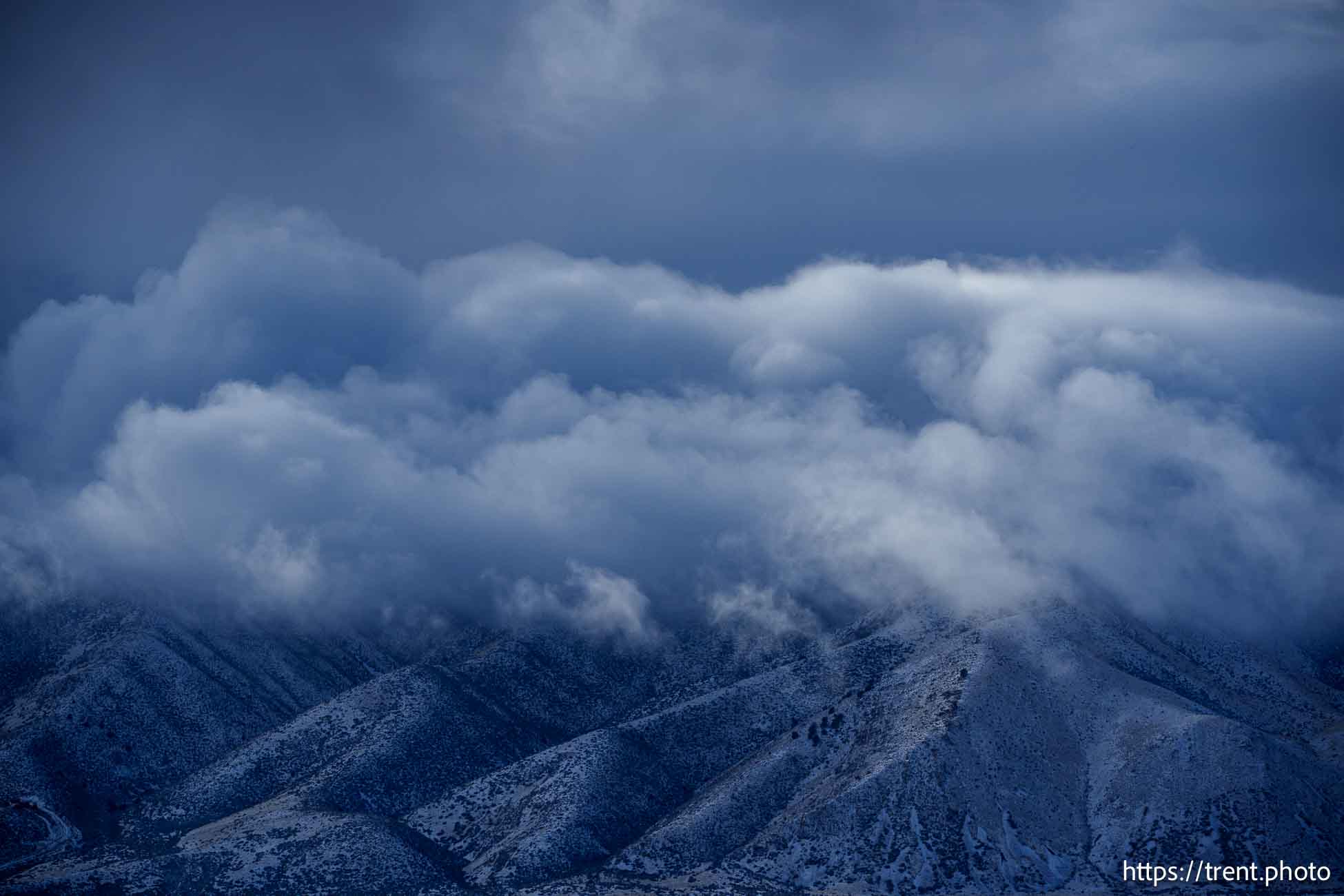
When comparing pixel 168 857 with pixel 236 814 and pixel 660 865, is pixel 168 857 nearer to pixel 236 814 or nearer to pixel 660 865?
pixel 236 814

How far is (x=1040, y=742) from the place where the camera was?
193 metres

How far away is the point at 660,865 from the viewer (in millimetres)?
177625

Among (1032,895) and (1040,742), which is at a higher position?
(1040,742)

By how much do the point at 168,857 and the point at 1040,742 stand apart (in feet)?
385

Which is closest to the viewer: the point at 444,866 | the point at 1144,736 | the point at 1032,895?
the point at 1032,895

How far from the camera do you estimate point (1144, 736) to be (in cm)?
19062

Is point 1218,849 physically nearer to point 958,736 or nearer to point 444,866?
point 958,736

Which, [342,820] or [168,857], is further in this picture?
[342,820]

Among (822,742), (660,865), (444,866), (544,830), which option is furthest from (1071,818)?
(444,866)

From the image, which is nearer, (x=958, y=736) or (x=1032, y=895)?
(x=1032, y=895)

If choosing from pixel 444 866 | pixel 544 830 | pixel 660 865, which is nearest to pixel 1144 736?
pixel 660 865

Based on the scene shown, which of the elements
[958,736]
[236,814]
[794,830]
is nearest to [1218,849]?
[958,736]

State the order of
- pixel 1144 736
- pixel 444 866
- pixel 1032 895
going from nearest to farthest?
1. pixel 1032 895
2. pixel 444 866
3. pixel 1144 736

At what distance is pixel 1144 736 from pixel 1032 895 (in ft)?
114
